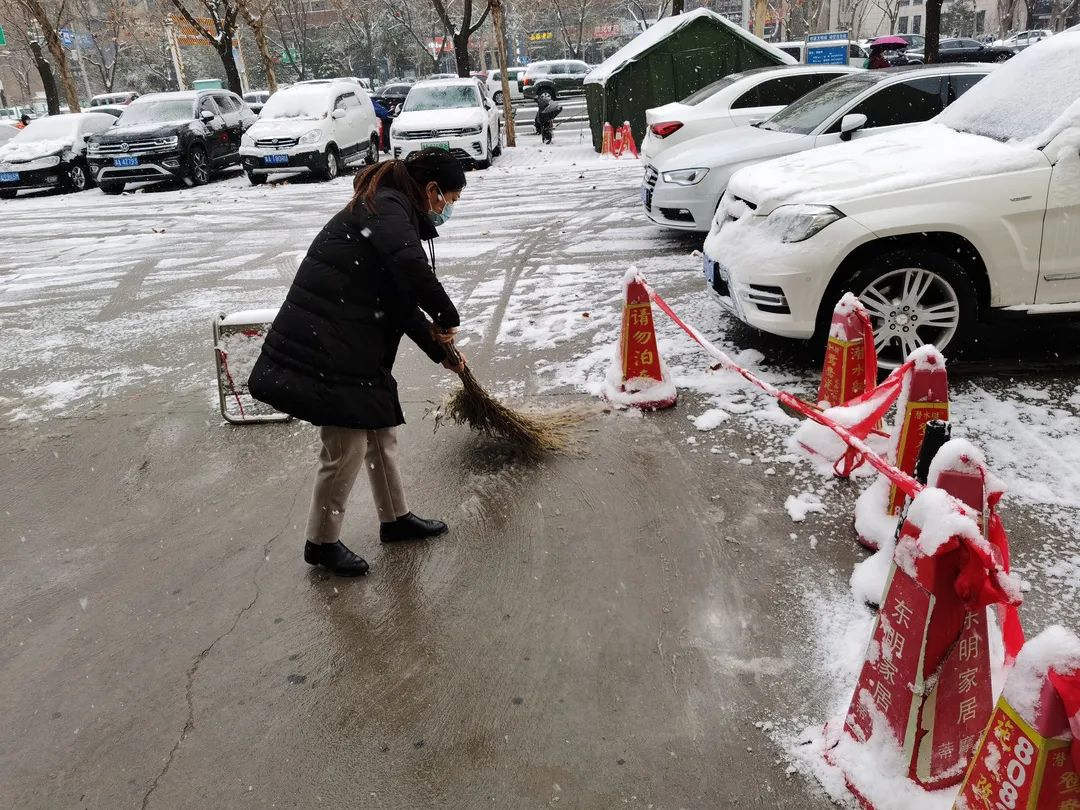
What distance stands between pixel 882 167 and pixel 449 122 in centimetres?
1185

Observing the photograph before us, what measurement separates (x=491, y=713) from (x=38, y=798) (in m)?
1.36

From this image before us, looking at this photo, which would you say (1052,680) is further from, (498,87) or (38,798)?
(498,87)

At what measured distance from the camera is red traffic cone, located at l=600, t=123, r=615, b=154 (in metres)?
16.0

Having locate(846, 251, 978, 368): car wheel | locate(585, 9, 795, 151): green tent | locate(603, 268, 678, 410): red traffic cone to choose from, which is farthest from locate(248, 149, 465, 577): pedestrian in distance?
locate(585, 9, 795, 151): green tent

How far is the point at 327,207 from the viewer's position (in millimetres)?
12586

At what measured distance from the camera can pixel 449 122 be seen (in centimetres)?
1509

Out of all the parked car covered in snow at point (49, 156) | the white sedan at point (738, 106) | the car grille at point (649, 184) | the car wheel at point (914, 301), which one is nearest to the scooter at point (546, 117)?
the white sedan at point (738, 106)

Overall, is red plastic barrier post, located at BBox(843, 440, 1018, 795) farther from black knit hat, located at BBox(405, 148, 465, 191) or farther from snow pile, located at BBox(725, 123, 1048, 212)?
snow pile, located at BBox(725, 123, 1048, 212)

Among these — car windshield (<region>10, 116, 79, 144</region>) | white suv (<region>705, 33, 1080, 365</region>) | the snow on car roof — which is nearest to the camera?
white suv (<region>705, 33, 1080, 365</region>)

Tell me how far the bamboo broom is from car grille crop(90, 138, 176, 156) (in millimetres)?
13894

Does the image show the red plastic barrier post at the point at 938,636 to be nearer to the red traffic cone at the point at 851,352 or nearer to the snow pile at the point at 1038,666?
the snow pile at the point at 1038,666

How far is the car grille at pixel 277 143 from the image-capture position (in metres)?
15.0

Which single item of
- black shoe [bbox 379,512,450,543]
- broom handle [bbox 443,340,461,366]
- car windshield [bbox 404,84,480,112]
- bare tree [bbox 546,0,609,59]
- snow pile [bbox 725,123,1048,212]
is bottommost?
black shoe [bbox 379,512,450,543]

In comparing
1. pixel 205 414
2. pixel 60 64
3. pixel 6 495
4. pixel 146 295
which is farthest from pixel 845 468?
pixel 60 64
